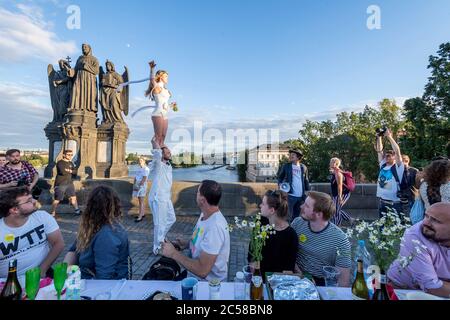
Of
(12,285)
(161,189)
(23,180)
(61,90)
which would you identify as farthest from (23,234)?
(61,90)

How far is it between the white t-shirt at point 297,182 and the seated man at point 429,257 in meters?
3.60

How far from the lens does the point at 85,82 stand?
1069cm

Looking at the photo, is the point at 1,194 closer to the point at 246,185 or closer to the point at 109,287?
the point at 109,287

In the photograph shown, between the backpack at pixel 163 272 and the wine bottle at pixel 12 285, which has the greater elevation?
the wine bottle at pixel 12 285

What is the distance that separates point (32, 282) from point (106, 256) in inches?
23.5

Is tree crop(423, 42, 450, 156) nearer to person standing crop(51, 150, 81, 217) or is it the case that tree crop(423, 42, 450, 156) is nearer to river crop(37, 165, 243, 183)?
river crop(37, 165, 243, 183)

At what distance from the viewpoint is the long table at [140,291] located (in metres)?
1.70

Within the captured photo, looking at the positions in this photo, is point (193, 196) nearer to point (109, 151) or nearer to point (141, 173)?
point (141, 173)

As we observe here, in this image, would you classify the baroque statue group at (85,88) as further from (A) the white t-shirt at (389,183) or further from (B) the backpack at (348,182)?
(A) the white t-shirt at (389,183)

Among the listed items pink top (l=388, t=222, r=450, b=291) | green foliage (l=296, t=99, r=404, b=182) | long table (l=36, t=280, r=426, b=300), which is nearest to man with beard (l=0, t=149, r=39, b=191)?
long table (l=36, t=280, r=426, b=300)

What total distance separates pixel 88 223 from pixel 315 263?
2166mm

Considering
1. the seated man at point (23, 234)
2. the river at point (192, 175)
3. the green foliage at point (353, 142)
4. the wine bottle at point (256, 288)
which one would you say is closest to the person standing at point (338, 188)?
the river at point (192, 175)

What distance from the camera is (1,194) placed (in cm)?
234

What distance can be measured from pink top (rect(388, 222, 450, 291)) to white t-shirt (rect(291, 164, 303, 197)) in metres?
3.60
